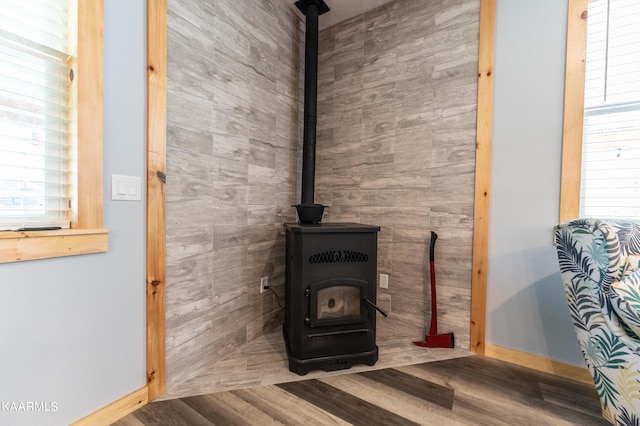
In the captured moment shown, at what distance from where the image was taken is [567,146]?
166cm

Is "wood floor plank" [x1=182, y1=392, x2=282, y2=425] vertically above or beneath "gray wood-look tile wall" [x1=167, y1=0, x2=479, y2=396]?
beneath

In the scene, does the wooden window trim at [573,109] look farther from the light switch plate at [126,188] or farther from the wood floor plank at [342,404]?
the light switch plate at [126,188]

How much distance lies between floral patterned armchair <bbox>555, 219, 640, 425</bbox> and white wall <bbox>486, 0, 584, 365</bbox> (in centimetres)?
46

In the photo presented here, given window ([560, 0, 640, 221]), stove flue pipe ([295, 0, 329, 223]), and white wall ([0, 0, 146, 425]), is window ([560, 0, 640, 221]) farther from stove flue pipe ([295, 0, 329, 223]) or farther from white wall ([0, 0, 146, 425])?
white wall ([0, 0, 146, 425])

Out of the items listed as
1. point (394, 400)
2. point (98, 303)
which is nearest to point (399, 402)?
point (394, 400)

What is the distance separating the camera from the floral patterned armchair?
1051mm

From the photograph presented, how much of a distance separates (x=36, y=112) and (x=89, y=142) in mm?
197

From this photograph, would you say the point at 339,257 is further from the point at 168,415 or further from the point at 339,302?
the point at 168,415

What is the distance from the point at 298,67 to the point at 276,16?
42 cm

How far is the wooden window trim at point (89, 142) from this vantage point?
1.16 m

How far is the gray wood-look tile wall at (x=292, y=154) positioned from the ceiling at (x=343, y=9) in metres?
0.06

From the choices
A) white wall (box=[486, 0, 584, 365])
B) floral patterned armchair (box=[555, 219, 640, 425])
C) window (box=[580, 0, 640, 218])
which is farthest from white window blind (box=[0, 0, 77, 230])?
window (box=[580, 0, 640, 218])

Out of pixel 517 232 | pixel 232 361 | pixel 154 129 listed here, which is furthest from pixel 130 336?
pixel 517 232

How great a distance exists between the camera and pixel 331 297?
177cm
